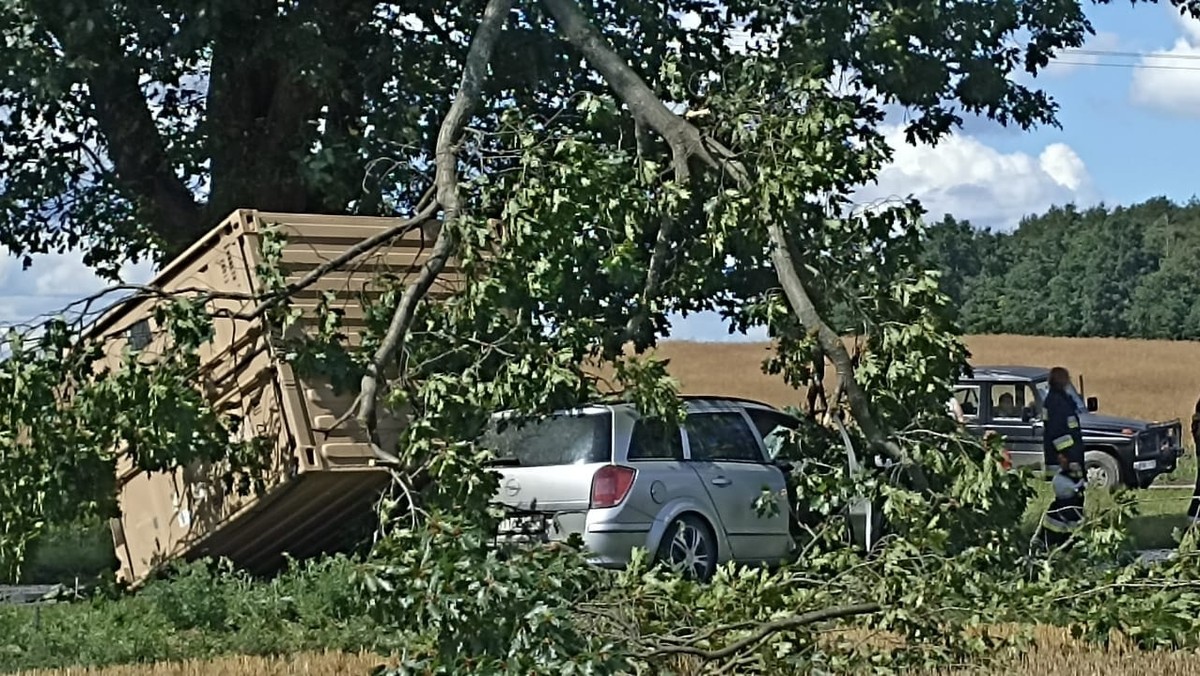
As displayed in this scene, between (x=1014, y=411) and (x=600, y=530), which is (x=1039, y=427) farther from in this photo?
(x=600, y=530)

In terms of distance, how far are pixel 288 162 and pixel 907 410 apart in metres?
7.79

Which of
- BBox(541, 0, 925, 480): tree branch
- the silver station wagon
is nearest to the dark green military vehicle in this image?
the silver station wagon

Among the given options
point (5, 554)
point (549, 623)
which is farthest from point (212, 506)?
point (549, 623)

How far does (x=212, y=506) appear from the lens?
13727 millimetres

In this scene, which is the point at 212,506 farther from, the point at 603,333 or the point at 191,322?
the point at 603,333

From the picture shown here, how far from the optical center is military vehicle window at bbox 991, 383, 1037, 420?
3025 centimetres

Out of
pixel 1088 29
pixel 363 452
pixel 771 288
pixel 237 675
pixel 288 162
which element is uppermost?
pixel 1088 29

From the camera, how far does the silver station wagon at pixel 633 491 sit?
1427cm

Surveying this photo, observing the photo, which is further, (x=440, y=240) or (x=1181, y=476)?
(x=1181, y=476)

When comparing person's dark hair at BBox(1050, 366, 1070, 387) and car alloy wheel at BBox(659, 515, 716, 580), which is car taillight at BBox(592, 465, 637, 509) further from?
person's dark hair at BBox(1050, 366, 1070, 387)

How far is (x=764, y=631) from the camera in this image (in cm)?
889

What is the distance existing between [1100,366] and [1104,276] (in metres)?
29.4

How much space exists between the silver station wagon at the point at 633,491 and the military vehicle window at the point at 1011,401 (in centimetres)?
1543

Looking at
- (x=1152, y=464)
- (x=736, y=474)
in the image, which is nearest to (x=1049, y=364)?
(x=1152, y=464)
